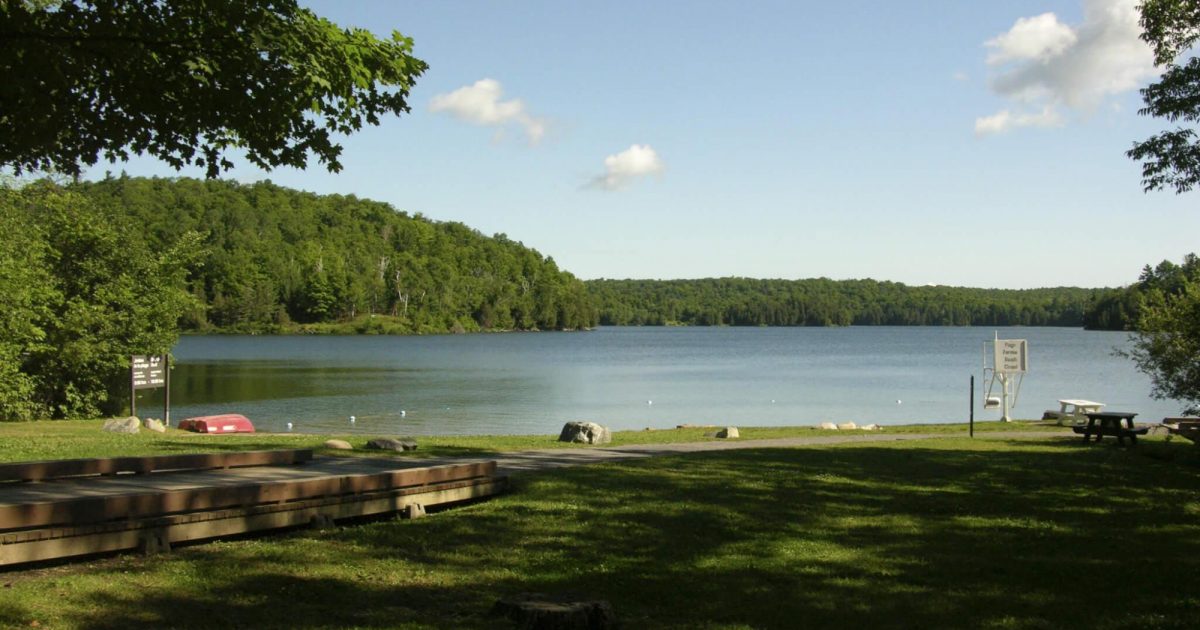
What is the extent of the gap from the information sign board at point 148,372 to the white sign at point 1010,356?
24261mm

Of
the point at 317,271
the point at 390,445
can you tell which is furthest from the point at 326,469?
the point at 317,271

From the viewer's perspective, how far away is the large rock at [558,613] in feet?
19.3

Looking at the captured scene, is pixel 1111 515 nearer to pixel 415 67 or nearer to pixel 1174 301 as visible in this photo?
pixel 415 67

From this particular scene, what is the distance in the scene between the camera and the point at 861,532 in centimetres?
915

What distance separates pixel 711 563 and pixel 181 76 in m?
5.91

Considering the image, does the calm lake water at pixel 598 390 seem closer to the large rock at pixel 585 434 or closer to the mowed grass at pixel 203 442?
the mowed grass at pixel 203 442

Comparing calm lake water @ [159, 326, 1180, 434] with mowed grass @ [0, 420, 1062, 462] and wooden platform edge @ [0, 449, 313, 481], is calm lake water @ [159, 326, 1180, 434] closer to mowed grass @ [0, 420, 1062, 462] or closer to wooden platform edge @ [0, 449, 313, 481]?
mowed grass @ [0, 420, 1062, 462]

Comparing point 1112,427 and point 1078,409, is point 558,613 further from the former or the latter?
point 1078,409

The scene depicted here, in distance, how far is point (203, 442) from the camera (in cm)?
1625

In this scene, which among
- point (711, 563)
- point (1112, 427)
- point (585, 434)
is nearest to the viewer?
point (711, 563)

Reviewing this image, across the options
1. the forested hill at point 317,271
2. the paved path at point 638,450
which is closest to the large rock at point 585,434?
the paved path at point 638,450

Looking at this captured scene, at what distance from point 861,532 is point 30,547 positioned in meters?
6.90

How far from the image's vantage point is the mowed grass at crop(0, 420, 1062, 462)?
45.4 ft

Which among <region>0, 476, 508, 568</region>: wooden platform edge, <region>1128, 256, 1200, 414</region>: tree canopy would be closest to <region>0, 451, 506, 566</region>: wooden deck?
<region>0, 476, 508, 568</region>: wooden platform edge
